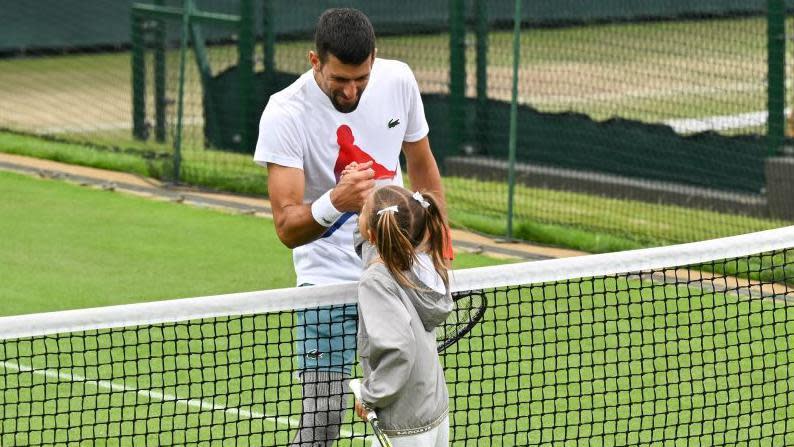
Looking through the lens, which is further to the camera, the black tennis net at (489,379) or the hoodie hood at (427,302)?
the black tennis net at (489,379)

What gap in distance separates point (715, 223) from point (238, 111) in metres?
5.06

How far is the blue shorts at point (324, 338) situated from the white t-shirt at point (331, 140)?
134mm

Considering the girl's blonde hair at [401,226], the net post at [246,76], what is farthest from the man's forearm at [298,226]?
the net post at [246,76]

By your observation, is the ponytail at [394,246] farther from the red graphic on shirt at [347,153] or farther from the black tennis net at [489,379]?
the red graphic on shirt at [347,153]

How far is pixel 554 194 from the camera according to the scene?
13484 millimetres

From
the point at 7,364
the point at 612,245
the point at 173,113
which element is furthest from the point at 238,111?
the point at 7,364

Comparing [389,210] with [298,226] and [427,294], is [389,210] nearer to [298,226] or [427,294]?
[427,294]

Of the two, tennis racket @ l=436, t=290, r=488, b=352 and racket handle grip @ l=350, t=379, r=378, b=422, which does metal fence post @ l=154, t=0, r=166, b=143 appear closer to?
tennis racket @ l=436, t=290, r=488, b=352

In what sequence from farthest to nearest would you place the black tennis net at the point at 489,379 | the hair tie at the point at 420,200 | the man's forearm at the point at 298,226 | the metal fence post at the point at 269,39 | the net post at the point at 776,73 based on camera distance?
the metal fence post at the point at 269,39 → the net post at the point at 776,73 → the black tennis net at the point at 489,379 → the man's forearm at the point at 298,226 → the hair tie at the point at 420,200

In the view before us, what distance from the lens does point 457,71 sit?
14.2 metres

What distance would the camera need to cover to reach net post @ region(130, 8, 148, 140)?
50.3ft

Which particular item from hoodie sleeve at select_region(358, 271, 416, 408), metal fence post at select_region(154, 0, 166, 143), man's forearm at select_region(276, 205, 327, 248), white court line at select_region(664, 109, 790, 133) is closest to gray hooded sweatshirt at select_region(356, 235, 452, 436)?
hoodie sleeve at select_region(358, 271, 416, 408)

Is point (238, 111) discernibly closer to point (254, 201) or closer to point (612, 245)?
point (254, 201)

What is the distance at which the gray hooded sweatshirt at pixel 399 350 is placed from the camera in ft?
16.1
